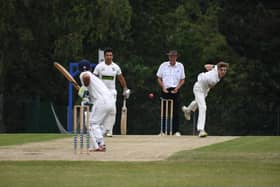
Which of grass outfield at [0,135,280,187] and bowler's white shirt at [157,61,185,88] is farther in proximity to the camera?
bowler's white shirt at [157,61,185,88]

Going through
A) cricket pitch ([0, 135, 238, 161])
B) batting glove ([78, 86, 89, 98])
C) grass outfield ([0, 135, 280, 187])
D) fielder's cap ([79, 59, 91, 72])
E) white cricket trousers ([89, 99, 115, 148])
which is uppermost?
fielder's cap ([79, 59, 91, 72])

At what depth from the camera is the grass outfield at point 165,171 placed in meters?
15.2

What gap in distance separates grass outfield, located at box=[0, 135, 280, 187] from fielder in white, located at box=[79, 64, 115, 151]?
5.39ft

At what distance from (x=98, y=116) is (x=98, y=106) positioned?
0.19m

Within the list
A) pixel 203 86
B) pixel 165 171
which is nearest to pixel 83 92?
pixel 165 171

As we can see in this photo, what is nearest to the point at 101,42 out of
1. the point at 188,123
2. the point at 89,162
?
the point at 188,123

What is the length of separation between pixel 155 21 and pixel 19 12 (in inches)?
530

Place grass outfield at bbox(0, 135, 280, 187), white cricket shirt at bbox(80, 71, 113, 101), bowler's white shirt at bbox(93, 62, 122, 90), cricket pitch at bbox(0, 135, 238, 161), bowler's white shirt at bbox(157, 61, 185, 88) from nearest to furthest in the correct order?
grass outfield at bbox(0, 135, 280, 187) < cricket pitch at bbox(0, 135, 238, 161) < white cricket shirt at bbox(80, 71, 113, 101) < bowler's white shirt at bbox(93, 62, 122, 90) < bowler's white shirt at bbox(157, 61, 185, 88)

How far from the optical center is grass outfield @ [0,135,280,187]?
15.2 metres

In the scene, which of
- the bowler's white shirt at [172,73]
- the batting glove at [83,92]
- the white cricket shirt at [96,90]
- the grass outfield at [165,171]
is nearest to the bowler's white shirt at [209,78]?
the bowler's white shirt at [172,73]

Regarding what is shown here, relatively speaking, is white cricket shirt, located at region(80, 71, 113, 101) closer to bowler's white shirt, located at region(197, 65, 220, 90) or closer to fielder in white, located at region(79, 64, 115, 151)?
fielder in white, located at region(79, 64, 115, 151)

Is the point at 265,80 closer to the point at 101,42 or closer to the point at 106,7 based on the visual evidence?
the point at 101,42

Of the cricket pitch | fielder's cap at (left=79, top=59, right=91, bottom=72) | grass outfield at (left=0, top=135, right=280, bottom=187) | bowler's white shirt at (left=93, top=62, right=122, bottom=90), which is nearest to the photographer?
grass outfield at (left=0, top=135, right=280, bottom=187)

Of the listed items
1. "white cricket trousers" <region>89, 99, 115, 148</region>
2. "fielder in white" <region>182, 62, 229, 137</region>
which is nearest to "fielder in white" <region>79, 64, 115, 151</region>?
"white cricket trousers" <region>89, 99, 115, 148</region>
